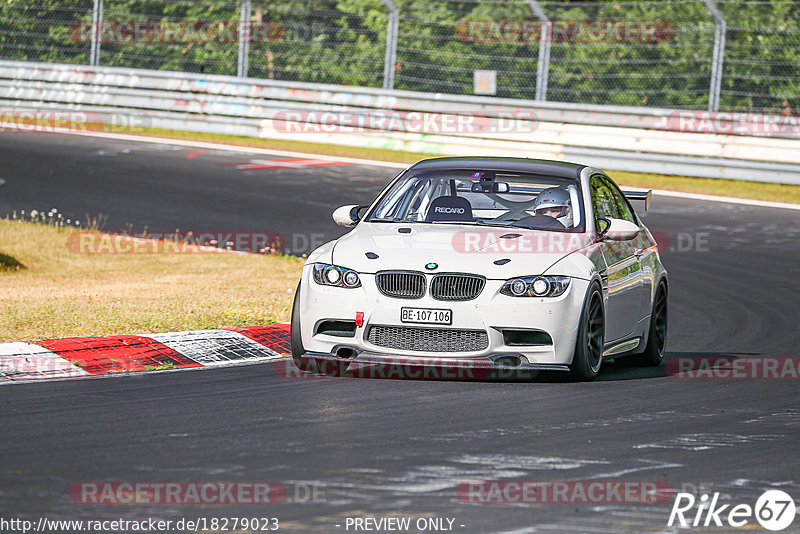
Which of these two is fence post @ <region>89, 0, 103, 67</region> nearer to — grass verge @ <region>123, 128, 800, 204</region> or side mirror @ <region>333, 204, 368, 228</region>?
grass verge @ <region>123, 128, 800, 204</region>

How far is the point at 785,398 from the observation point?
30.1ft

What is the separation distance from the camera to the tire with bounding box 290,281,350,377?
935cm

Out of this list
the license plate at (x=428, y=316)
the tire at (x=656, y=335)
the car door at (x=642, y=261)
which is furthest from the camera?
the tire at (x=656, y=335)

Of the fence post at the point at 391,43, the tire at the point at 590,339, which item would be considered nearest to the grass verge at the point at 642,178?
the fence post at the point at 391,43

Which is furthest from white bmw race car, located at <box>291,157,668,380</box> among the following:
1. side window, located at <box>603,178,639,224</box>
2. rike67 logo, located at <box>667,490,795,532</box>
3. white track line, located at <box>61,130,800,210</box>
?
white track line, located at <box>61,130,800,210</box>

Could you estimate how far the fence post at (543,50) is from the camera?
24.2m

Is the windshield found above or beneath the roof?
beneath

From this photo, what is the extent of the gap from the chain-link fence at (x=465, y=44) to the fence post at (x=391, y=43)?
0.02 metres

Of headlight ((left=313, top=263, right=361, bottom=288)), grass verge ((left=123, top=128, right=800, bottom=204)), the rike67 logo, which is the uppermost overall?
headlight ((left=313, top=263, right=361, bottom=288))

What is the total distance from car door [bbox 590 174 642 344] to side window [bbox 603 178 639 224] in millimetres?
102

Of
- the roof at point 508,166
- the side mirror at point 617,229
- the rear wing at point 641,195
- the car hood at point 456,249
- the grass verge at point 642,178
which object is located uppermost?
the roof at point 508,166

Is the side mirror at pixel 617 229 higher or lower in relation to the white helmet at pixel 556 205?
lower

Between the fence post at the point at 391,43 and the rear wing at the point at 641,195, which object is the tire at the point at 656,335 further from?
the fence post at the point at 391,43

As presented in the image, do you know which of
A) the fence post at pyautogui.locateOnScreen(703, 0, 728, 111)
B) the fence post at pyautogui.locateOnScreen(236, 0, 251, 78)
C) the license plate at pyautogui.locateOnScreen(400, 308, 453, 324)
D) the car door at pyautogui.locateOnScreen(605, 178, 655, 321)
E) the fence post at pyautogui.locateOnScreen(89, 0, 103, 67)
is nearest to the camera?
the license plate at pyautogui.locateOnScreen(400, 308, 453, 324)
